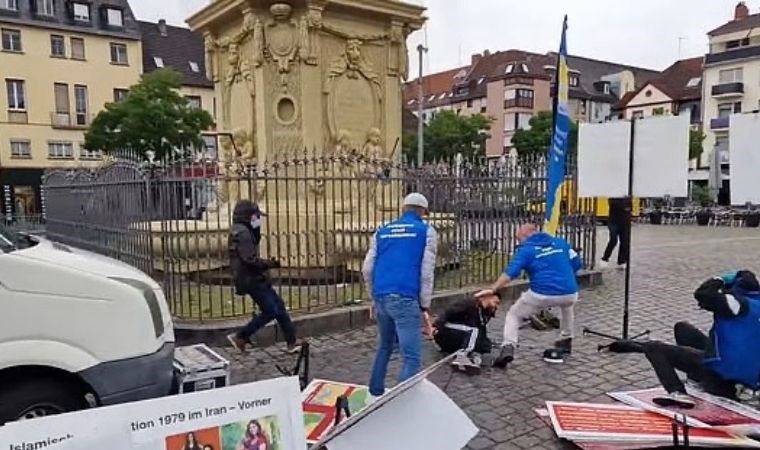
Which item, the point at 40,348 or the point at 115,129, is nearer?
the point at 40,348

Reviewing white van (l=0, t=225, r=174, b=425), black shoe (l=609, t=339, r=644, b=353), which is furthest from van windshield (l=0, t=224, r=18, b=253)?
black shoe (l=609, t=339, r=644, b=353)

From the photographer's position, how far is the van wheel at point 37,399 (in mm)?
3541

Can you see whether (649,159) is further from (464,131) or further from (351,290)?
(464,131)

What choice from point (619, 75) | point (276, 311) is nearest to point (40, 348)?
point (276, 311)

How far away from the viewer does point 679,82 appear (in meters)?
58.9

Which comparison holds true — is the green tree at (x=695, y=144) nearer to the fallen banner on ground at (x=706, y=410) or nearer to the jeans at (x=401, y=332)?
the fallen banner on ground at (x=706, y=410)

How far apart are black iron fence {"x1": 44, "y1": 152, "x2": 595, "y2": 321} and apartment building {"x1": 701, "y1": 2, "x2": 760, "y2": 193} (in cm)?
4685

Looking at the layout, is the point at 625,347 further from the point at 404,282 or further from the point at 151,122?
the point at 151,122

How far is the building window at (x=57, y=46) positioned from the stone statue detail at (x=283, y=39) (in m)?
37.7

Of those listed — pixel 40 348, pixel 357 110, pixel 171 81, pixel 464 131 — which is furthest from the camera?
pixel 464 131

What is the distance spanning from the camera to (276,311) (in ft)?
21.2

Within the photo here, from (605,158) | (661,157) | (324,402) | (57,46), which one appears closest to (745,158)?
(661,157)

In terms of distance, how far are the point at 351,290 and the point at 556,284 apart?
11.3 ft

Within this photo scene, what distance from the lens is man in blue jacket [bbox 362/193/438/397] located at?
4973 mm
